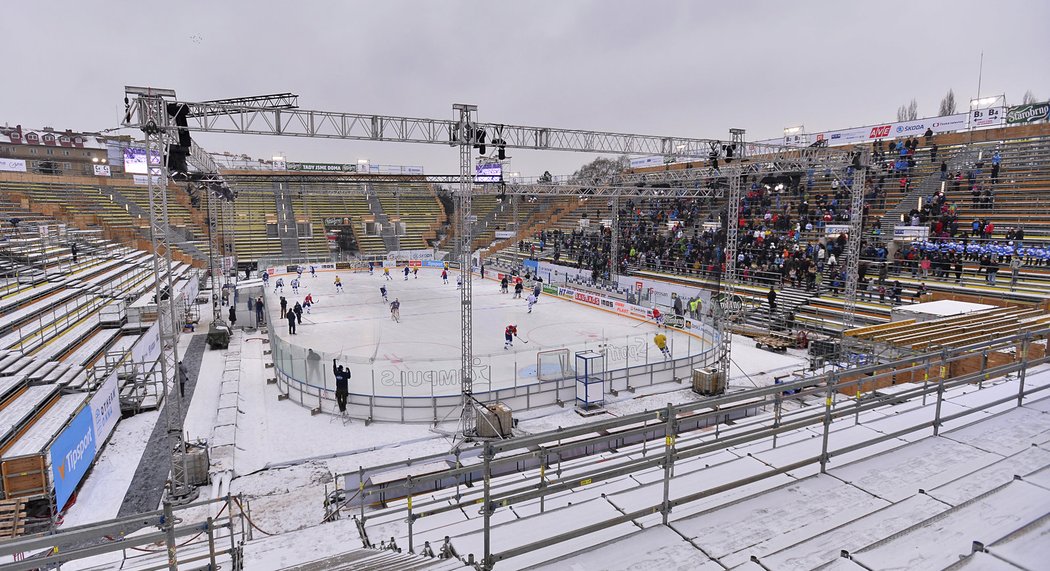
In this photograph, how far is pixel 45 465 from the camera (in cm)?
909

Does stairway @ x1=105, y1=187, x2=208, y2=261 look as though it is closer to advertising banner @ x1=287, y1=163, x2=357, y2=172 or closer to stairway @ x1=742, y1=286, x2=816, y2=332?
advertising banner @ x1=287, y1=163, x2=357, y2=172

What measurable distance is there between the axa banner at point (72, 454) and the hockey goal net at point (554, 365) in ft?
34.5

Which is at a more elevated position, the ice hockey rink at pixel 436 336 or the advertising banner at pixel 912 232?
the advertising banner at pixel 912 232

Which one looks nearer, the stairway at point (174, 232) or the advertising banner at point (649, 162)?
the stairway at point (174, 232)

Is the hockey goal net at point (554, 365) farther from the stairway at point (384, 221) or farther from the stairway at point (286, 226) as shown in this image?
the stairway at point (286, 226)

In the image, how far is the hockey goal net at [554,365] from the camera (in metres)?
16.2

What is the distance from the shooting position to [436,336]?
926 inches

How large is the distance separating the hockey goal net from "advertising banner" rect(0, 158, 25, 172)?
58727mm

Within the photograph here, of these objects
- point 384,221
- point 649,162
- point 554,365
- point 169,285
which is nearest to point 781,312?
point 554,365

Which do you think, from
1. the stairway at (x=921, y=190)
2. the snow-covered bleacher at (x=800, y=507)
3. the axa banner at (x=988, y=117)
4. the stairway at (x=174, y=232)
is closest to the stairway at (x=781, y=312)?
the stairway at (x=921, y=190)

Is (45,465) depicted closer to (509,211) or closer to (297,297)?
(297,297)

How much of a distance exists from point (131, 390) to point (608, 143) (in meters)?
18.6

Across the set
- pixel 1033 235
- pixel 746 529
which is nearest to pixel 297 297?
pixel 746 529

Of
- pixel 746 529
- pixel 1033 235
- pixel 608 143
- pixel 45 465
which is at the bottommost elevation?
pixel 45 465
